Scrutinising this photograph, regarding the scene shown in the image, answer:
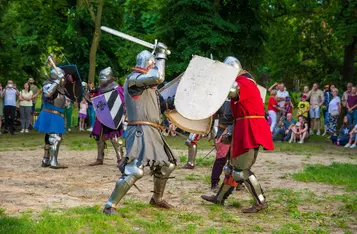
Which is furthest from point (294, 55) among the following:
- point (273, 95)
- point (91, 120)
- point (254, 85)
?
point (254, 85)

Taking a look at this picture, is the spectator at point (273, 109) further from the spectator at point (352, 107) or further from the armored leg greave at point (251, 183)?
the armored leg greave at point (251, 183)

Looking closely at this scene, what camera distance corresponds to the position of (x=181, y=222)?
6.57 metres

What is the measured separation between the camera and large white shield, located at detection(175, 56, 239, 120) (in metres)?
6.69

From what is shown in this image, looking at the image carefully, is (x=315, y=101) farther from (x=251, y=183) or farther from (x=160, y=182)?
(x=160, y=182)

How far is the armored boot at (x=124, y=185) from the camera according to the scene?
22.0ft

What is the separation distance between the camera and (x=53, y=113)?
435 inches

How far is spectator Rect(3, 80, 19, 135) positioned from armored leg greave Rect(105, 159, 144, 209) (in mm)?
13420

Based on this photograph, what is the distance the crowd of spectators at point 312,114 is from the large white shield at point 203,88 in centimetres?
1067

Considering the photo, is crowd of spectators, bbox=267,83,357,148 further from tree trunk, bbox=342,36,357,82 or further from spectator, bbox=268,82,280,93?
tree trunk, bbox=342,36,357,82

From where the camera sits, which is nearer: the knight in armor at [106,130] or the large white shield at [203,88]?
the large white shield at [203,88]

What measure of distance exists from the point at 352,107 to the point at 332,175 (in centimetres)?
744

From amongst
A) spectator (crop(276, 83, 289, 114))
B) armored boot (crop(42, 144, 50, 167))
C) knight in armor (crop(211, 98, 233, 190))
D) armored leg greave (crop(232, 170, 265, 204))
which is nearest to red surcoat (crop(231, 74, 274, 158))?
armored leg greave (crop(232, 170, 265, 204))

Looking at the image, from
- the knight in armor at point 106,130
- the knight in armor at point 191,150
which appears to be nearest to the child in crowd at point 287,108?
the knight in armor at point 191,150

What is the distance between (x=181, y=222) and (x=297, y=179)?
3.84 meters
